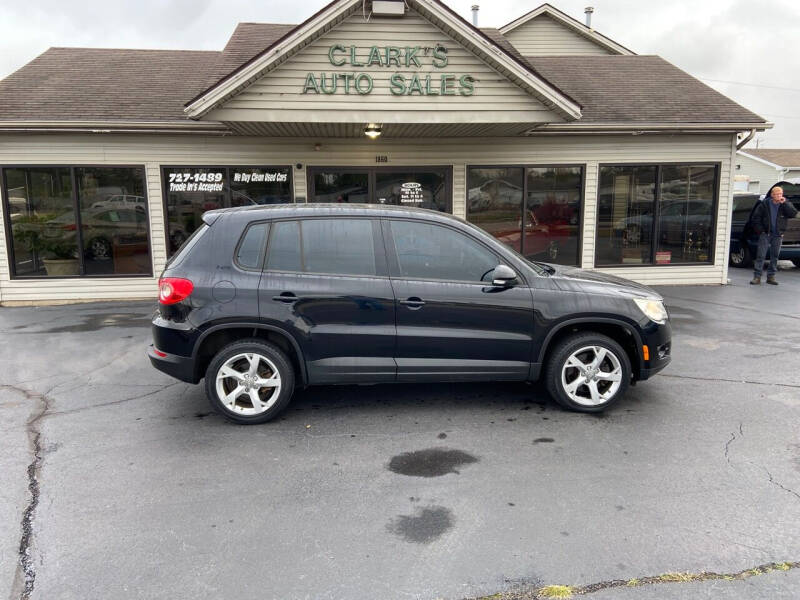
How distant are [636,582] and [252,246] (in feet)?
11.7

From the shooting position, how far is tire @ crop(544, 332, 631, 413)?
4.87 m

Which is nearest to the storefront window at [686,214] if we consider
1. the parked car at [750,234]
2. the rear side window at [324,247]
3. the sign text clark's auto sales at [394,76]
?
the parked car at [750,234]

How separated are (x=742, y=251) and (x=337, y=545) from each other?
15.5 meters

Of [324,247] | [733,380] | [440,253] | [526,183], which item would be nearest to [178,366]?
[324,247]

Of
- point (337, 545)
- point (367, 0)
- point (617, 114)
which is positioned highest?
point (367, 0)

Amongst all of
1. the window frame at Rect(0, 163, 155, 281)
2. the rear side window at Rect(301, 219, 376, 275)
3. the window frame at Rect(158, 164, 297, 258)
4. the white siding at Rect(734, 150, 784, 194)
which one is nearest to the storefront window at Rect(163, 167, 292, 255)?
the window frame at Rect(158, 164, 297, 258)

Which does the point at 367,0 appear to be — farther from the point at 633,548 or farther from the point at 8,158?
the point at 633,548

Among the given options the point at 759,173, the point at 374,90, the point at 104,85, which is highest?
the point at 759,173

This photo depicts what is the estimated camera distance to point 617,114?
435 inches

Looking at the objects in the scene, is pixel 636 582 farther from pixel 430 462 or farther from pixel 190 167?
pixel 190 167

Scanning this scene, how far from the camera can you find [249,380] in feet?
15.4

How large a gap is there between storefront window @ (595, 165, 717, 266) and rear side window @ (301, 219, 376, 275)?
795cm

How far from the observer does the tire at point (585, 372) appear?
4.87 meters

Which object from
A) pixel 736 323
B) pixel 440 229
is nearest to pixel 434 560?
pixel 440 229
